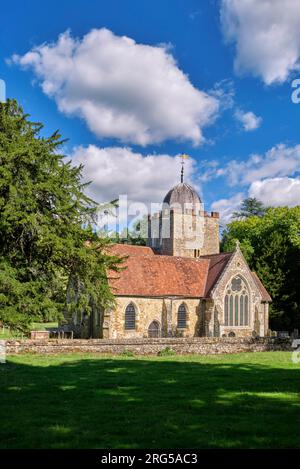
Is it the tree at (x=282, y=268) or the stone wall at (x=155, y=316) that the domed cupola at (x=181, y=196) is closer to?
the tree at (x=282, y=268)

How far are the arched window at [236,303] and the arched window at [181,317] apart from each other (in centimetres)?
336

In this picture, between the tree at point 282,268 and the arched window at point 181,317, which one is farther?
the tree at point 282,268

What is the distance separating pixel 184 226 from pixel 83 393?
1608 inches

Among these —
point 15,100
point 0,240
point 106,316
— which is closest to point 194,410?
point 0,240

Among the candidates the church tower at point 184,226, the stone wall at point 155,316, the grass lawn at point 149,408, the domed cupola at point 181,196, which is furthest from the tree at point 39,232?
the domed cupola at point 181,196

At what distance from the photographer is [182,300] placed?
125 ft

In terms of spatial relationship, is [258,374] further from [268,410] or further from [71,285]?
[71,285]

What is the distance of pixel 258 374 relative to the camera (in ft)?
53.5

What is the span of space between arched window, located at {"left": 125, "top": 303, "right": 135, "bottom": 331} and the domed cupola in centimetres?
2021

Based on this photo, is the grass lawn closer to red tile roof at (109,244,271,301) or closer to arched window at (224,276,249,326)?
red tile roof at (109,244,271,301)

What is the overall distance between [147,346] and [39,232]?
10.4 metres

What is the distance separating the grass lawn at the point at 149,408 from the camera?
7.73 metres

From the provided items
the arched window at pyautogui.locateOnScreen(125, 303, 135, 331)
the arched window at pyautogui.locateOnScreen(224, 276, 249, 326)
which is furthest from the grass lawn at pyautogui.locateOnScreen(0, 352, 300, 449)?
the arched window at pyautogui.locateOnScreen(224, 276, 249, 326)

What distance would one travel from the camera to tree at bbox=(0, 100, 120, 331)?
58.8ft
